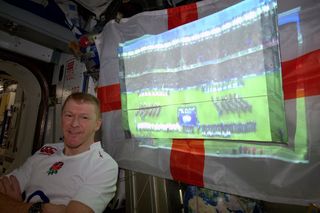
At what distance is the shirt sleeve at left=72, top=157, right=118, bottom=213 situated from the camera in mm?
1016

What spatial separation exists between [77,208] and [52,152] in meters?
0.56

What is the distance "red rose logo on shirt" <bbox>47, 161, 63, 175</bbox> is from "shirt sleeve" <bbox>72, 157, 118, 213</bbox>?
241mm

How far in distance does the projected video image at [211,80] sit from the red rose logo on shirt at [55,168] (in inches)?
17.7

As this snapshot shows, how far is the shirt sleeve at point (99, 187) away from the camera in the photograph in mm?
1016

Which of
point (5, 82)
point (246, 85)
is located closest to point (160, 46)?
point (246, 85)

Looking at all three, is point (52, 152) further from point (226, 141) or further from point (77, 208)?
point (226, 141)

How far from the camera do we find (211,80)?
1.01 metres

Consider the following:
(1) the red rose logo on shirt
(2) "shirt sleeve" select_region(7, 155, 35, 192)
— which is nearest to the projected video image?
(1) the red rose logo on shirt

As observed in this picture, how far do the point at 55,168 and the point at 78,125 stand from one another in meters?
0.28

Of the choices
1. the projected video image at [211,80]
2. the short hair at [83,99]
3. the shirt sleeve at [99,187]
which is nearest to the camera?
the projected video image at [211,80]

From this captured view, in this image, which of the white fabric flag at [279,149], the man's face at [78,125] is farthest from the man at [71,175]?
the white fabric flag at [279,149]

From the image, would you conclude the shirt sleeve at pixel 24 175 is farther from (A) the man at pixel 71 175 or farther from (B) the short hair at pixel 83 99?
(B) the short hair at pixel 83 99

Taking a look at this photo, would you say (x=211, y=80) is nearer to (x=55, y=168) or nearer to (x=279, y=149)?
(x=279, y=149)

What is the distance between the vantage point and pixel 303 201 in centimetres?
76
